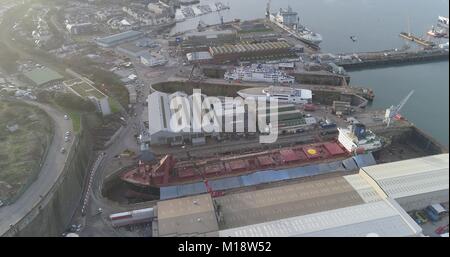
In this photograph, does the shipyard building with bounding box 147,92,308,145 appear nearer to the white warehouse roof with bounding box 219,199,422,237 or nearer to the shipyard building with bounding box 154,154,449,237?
the shipyard building with bounding box 154,154,449,237

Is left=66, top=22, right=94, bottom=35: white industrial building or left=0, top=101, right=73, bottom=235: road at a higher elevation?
left=66, top=22, right=94, bottom=35: white industrial building

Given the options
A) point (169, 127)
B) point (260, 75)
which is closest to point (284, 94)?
point (260, 75)

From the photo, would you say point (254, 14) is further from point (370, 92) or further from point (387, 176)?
point (387, 176)

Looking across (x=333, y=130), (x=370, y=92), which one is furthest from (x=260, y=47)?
(x=333, y=130)

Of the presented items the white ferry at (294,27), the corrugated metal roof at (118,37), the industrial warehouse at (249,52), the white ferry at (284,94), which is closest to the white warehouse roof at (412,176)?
the white ferry at (284,94)

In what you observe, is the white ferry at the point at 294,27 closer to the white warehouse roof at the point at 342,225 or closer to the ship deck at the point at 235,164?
the ship deck at the point at 235,164

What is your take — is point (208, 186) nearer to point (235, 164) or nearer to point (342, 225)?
point (235, 164)

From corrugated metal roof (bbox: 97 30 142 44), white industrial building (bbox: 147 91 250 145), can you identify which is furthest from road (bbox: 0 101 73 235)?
corrugated metal roof (bbox: 97 30 142 44)
